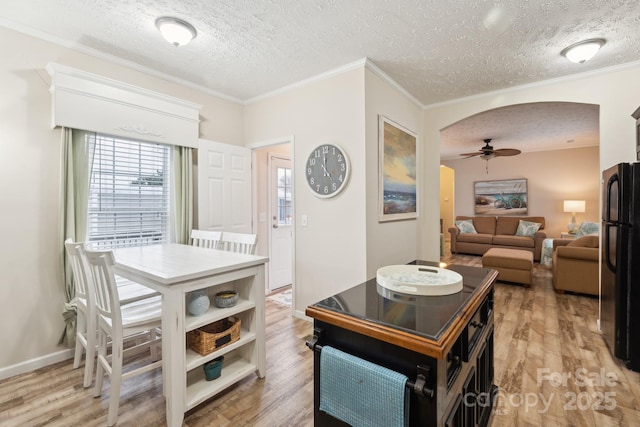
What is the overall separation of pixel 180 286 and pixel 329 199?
1762 millimetres

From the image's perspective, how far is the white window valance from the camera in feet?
7.57

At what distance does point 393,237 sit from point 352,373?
2438mm

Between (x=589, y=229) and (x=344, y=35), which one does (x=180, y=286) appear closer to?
(x=344, y=35)

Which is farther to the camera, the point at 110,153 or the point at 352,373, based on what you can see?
the point at 110,153

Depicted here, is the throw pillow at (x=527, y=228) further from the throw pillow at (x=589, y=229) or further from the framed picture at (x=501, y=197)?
the throw pillow at (x=589, y=229)

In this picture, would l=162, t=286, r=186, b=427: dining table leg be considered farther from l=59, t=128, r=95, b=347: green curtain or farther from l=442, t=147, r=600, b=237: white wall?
l=442, t=147, r=600, b=237: white wall

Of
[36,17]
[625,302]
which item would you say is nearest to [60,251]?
[36,17]

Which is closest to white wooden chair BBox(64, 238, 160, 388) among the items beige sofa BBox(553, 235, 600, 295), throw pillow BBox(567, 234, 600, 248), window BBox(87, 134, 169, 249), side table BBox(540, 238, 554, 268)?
A: window BBox(87, 134, 169, 249)

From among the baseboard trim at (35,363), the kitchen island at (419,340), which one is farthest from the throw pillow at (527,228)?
the baseboard trim at (35,363)

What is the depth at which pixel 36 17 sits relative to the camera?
2125 millimetres

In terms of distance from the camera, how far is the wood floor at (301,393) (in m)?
1.75

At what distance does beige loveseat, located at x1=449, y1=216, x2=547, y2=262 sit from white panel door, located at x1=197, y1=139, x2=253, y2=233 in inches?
226

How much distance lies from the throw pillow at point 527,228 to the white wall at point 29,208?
8.11m

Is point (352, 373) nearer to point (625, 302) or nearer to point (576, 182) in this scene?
point (625, 302)
